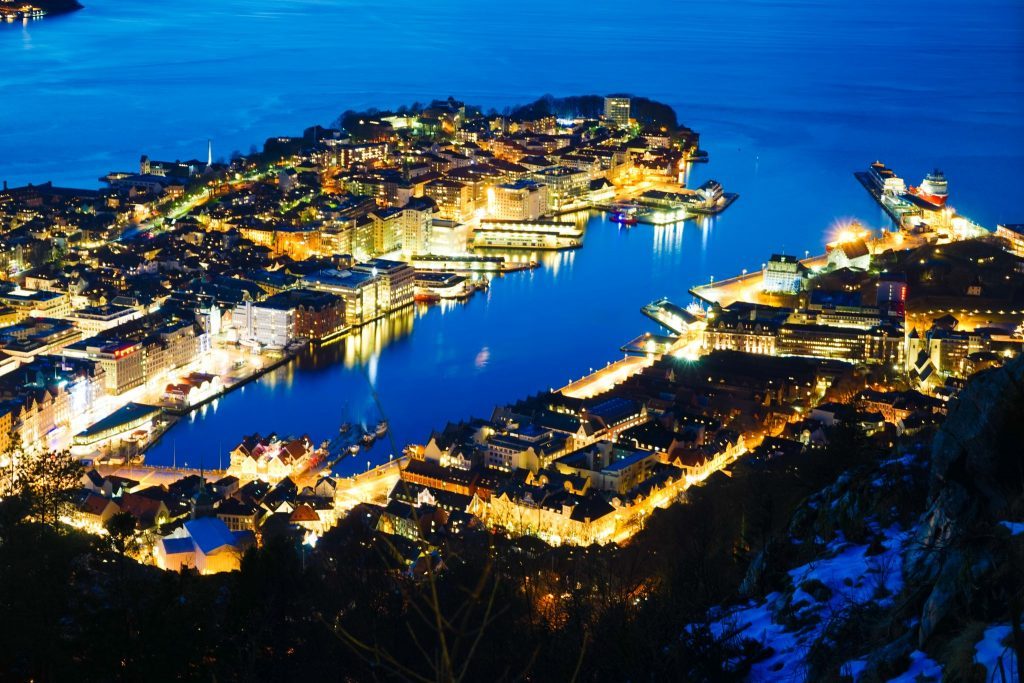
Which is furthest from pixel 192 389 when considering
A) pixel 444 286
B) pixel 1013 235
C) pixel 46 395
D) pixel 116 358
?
pixel 1013 235

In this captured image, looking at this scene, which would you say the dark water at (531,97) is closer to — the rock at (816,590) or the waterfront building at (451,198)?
the waterfront building at (451,198)

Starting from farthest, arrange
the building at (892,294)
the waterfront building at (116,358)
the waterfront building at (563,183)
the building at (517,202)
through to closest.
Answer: the waterfront building at (563,183), the building at (517,202), the building at (892,294), the waterfront building at (116,358)

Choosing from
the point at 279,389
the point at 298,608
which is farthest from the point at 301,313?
the point at 298,608

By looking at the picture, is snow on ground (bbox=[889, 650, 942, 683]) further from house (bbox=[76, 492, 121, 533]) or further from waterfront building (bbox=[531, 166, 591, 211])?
waterfront building (bbox=[531, 166, 591, 211])

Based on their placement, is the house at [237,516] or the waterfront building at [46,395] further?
the waterfront building at [46,395]

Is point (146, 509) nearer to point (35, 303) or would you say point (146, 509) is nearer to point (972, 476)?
point (972, 476)

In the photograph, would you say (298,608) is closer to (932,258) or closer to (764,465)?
(764,465)

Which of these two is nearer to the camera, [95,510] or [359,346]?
[95,510]

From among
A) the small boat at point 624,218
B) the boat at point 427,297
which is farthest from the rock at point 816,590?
the small boat at point 624,218
